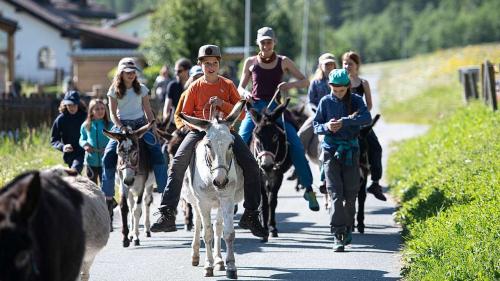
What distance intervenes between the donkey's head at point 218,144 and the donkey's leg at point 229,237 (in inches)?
14.3

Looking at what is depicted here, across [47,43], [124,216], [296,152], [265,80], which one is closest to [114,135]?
[124,216]

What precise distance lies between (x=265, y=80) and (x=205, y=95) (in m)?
2.41

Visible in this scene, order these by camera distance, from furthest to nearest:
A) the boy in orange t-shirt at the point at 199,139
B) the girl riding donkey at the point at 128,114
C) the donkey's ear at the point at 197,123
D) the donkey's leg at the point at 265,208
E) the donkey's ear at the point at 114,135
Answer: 1. the donkey's leg at the point at 265,208
2. the girl riding donkey at the point at 128,114
3. the donkey's ear at the point at 114,135
4. the boy in orange t-shirt at the point at 199,139
5. the donkey's ear at the point at 197,123

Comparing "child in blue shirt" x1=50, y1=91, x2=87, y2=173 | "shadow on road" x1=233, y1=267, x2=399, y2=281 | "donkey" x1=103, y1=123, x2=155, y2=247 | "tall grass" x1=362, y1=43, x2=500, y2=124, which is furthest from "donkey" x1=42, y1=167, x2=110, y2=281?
"tall grass" x1=362, y1=43, x2=500, y2=124

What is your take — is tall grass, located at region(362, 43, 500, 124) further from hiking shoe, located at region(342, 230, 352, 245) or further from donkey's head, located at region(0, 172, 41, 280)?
donkey's head, located at region(0, 172, 41, 280)

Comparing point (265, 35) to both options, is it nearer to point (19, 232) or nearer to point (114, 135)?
point (114, 135)

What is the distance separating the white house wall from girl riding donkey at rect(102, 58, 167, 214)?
5607 cm

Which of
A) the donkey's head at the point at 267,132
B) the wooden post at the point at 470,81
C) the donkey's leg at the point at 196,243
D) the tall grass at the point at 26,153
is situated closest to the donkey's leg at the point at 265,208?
the donkey's head at the point at 267,132

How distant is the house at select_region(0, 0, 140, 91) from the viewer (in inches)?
2682

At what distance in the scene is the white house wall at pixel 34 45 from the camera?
6894 centimetres

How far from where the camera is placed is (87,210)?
27.5 feet

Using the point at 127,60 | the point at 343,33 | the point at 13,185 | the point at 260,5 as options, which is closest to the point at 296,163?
the point at 127,60

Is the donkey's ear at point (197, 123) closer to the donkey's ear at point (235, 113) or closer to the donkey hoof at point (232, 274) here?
the donkey's ear at point (235, 113)

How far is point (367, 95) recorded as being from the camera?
48.6ft
